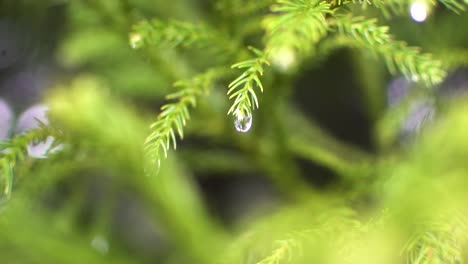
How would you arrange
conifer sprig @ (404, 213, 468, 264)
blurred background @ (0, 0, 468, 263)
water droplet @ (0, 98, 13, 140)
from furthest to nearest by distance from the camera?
water droplet @ (0, 98, 13, 140), blurred background @ (0, 0, 468, 263), conifer sprig @ (404, 213, 468, 264)

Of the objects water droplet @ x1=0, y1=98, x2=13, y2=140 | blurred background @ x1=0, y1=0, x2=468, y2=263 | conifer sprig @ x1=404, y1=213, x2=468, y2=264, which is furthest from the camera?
water droplet @ x1=0, y1=98, x2=13, y2=140

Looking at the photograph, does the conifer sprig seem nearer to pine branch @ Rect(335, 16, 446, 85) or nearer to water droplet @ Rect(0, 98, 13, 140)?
pine branch @ Rect(335, 16, 446, 85)

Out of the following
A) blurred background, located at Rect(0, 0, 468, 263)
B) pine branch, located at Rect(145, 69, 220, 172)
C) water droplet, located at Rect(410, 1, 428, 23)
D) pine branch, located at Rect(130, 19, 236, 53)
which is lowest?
pine branch, located at Rect(145, 69, 220, 172)

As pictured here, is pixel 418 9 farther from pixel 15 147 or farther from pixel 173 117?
pixel 15 147

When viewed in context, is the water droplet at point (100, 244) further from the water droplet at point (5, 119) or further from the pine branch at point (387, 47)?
the pine branch at point (387, 47)

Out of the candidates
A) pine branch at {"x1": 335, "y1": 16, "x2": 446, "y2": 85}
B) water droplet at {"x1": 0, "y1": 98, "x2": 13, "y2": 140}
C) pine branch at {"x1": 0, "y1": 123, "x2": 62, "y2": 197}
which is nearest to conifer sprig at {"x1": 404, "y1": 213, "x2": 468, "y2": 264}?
pine branch at {"x1": 335, "y1": 16, "x2": 446, "y2": 85}

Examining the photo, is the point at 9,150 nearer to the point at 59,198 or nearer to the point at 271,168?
the point at 271,168

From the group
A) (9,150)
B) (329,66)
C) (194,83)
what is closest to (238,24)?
Answer: (194,83)

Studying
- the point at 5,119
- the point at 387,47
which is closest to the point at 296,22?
the point at 387,47
